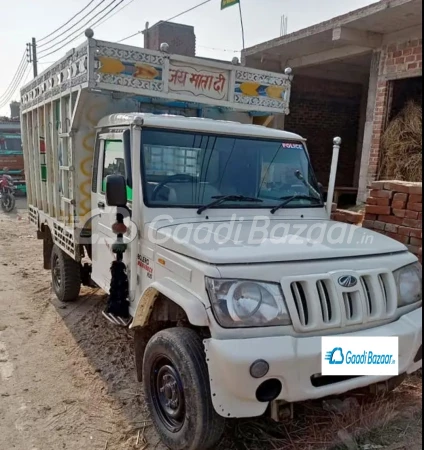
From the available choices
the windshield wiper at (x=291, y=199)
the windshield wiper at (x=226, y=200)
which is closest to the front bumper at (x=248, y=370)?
the windshield wiper at (x=226, y=200)

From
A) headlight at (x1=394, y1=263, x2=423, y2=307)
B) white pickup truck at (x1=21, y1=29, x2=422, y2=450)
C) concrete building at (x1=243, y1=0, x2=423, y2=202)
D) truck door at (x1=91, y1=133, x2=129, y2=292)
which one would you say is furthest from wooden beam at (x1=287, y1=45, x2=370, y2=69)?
headlight at (x1=394, y1=263, x2=423, y2=307)

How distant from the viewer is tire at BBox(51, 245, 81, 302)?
5273 mm

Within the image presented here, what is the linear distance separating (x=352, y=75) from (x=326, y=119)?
4.48 ft

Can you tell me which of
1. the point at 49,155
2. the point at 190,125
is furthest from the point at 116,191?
the point at 49,155

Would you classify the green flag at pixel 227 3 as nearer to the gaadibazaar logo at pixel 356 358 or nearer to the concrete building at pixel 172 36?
the concrete building at pixel 172 36

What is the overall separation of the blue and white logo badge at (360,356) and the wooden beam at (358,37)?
6.55 metres

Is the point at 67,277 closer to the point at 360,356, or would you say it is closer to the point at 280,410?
the point at 280,410

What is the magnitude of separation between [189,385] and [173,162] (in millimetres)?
1701

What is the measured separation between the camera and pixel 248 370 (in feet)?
7.14

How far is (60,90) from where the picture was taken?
461 centimetres

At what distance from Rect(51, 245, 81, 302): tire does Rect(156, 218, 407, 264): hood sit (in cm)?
270

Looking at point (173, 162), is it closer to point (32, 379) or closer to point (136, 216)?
point (136, 216)

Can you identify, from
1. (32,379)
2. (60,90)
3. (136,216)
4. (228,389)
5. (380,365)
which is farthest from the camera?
(60,90)

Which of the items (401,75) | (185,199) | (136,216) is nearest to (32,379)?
(136,216)
